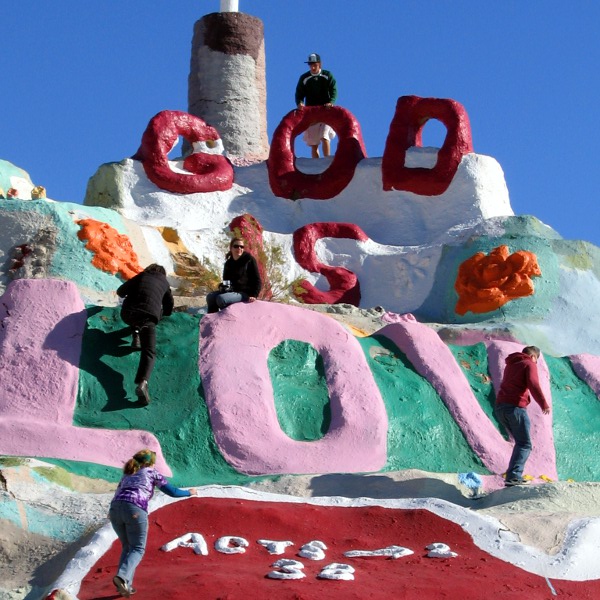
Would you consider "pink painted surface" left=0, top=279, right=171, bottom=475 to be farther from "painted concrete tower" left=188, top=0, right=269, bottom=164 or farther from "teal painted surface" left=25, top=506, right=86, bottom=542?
"painted concrete tower" left=188, top=0, right=269, bottom=164

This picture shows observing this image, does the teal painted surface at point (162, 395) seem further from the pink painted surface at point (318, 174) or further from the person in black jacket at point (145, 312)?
the pink painted surface at point (318, 174)

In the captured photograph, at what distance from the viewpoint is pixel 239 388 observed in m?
9.72

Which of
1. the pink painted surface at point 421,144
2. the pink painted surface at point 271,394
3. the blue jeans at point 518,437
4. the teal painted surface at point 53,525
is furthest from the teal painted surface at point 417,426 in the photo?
the pink painted surface at point 421,144

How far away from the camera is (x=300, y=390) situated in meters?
10.1

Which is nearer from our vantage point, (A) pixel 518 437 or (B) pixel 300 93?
(A) pixel 518 437

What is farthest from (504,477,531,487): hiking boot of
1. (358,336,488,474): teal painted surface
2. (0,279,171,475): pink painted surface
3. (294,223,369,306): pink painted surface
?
(294,223,369,306): pink painted surface

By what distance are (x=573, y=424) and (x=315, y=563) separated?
184 inches

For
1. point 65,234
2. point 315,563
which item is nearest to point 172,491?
point 315,563

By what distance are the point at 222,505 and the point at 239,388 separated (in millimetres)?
2312

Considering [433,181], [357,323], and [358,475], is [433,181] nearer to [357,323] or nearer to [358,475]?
[357,323]

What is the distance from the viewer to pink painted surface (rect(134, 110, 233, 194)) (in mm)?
15867

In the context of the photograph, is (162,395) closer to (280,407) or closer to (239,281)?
(280,407)

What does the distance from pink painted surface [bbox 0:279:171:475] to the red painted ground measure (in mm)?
1705

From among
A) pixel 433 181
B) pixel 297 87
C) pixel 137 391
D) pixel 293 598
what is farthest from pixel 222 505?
pixel 297 87
